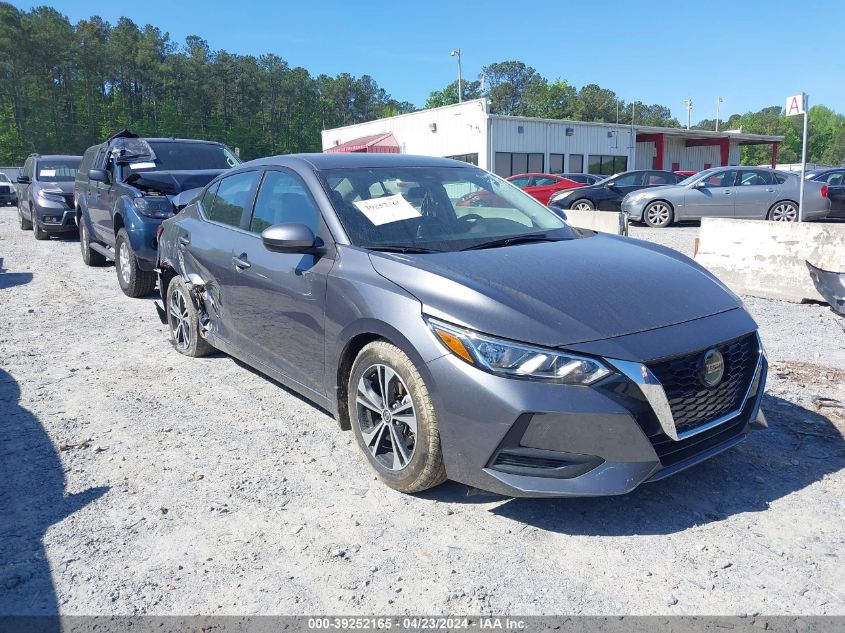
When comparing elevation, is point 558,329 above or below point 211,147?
below

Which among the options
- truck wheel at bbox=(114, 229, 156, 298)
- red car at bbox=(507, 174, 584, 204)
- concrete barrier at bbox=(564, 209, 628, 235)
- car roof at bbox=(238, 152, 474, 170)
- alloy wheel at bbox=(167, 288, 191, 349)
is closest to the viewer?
car roof at bbox=(238, 152, 474, 170)

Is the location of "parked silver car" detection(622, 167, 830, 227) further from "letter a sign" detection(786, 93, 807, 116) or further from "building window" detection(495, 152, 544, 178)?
"building window" detection(495, 152, 544, 178)

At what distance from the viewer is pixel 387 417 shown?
3.18 m

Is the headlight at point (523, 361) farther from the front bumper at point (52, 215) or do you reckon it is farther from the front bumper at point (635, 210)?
the front bumper at point (635, 210)

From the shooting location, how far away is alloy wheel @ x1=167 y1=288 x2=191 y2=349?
5499 mm

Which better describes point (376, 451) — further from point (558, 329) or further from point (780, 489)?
point (780, 489)

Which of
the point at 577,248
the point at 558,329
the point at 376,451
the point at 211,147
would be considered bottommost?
the point at 376,451

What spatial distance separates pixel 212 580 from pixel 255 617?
12.6 inches

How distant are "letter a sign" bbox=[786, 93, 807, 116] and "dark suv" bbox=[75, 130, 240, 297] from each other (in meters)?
11.0

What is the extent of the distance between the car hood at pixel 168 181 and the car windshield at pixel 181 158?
Answer: 1.59 ft

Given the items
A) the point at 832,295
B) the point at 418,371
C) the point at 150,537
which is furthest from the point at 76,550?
the point at 832,295

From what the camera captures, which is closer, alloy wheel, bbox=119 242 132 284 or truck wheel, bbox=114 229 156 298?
truck wheel, bbox=114 229 156 298

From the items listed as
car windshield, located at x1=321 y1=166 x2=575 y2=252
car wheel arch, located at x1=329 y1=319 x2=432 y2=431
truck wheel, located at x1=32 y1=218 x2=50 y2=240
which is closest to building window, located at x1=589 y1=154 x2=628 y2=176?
truck wheel, located at x1=32 y1=218 x2=50 y2=240

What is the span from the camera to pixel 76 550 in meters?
2.84
